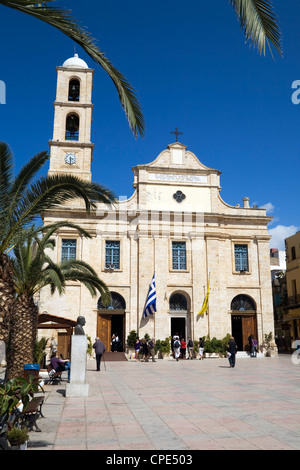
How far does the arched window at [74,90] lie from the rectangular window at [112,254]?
35.0ft

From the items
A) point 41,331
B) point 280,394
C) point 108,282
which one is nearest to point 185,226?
point 108,282

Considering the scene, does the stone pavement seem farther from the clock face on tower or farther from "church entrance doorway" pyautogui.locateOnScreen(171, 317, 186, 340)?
the clock face on tower

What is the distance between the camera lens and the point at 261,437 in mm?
6199

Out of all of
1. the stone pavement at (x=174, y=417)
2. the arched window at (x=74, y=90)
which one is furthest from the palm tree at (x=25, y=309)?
the arched window at (x=74, y=90)

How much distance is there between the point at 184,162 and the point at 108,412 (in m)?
23.0

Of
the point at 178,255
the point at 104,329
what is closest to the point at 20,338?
the point at 104,329

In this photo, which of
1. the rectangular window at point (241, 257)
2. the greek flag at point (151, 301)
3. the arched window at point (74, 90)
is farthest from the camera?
the arched window at point (74, 90)

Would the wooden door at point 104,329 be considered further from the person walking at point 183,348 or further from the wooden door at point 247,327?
the wooden door at point 247,327

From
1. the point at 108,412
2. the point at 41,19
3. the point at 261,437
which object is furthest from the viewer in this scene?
the point at 108,412

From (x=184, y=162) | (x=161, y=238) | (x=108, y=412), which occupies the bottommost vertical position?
(x=108, y=412)

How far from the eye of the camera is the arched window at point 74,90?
30250mm

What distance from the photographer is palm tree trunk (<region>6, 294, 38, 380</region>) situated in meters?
12.2
